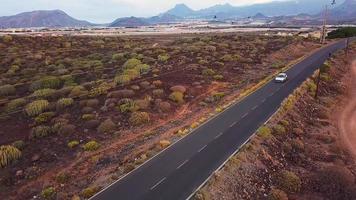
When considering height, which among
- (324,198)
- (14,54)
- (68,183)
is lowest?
(324,198)

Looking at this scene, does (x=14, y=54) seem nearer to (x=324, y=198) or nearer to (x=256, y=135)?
(x=256, y=135)

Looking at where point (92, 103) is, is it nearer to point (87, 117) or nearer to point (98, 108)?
point (98, 108)

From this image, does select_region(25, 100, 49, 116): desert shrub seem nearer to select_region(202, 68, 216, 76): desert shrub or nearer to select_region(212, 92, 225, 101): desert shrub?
select_region(212, 92, 225, 101): desert shrub

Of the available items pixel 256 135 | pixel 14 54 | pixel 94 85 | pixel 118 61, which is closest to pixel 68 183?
pixel 256 135

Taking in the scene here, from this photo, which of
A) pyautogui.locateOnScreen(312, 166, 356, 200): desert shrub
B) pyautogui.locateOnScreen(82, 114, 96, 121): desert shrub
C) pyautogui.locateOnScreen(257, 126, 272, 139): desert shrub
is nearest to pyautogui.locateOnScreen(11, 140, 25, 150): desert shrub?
pyautogui.locateOnScreen(82, 114, 96, 121): desert shrub

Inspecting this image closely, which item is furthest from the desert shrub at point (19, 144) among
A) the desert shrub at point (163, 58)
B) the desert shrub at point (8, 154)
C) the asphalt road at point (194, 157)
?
the desert shrub at point (163, 58)

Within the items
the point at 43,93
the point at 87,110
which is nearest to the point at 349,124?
the point at 87,110

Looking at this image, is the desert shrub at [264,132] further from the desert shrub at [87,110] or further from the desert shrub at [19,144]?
the desert shrub at [19,144]
